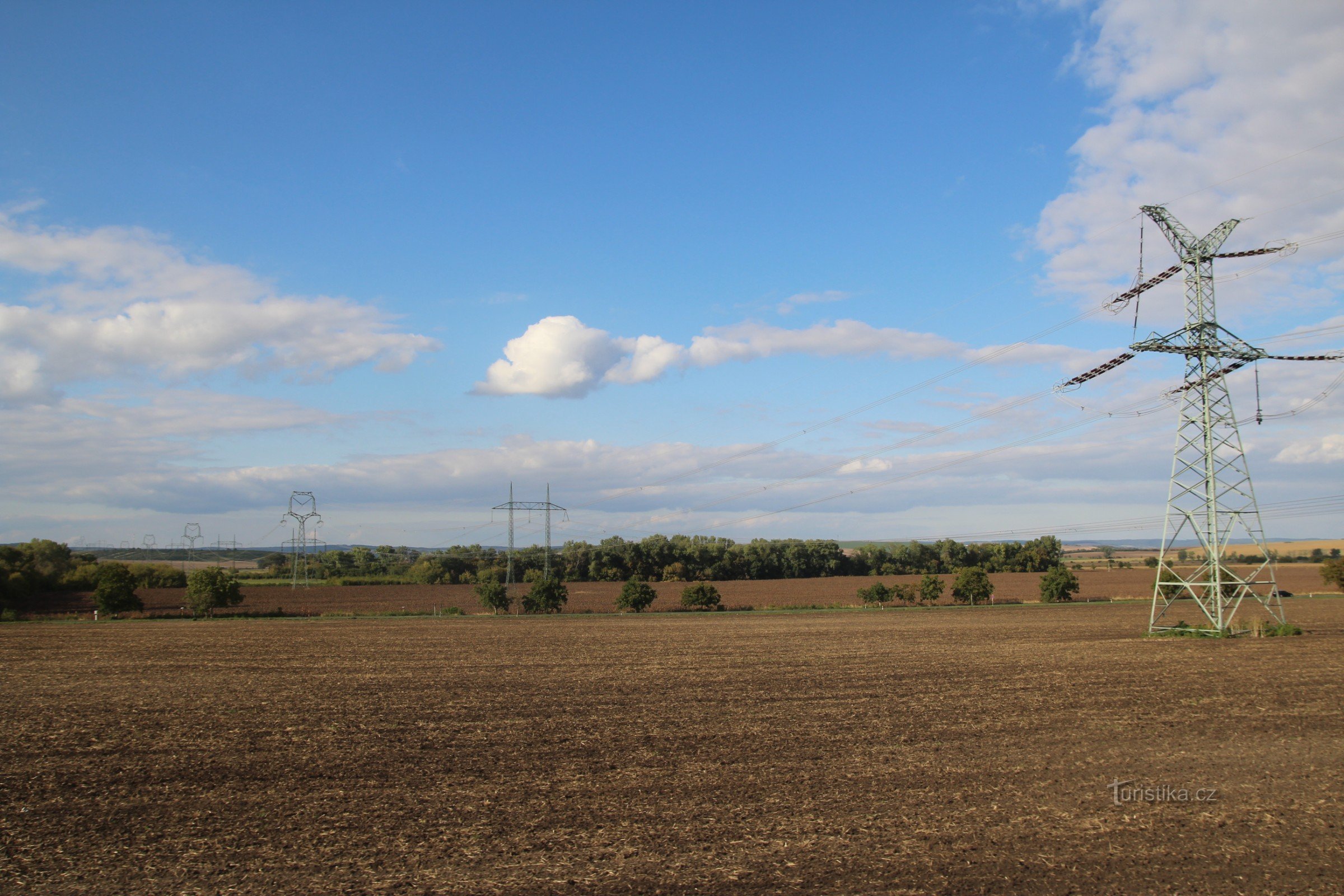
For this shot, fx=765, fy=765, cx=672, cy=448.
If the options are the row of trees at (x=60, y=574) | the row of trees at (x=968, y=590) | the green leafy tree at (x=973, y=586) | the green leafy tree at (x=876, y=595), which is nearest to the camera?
the row of trees at (x=60, y=574)

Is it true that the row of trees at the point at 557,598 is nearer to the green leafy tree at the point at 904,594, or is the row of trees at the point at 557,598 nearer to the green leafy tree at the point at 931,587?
the green leafy tree at the point at 904,594

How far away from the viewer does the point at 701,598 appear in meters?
73.6

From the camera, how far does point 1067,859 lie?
850cm

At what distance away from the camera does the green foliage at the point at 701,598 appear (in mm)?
73688

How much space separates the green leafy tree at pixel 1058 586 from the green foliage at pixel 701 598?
31877mm

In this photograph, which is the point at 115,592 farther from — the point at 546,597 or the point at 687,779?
the point at 687,779

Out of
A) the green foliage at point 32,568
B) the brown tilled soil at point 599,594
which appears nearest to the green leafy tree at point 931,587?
the brown tilled soil at point 599,594

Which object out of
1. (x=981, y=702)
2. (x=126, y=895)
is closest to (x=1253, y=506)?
(x=981, y=702)

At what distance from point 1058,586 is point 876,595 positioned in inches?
673

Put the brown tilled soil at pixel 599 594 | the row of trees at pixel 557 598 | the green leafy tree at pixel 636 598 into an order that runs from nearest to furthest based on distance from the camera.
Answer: the row of trees at pixel 557 598 → the green leafy tree at pixel 636 598 → the brown tilled soil at pixel 599 594

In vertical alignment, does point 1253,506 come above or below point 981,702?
above

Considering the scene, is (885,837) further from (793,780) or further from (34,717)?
(34,717)

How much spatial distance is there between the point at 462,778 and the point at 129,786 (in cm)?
507

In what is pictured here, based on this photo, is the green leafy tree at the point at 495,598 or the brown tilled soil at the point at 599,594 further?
the brown tilled soil at the point at 599,594
